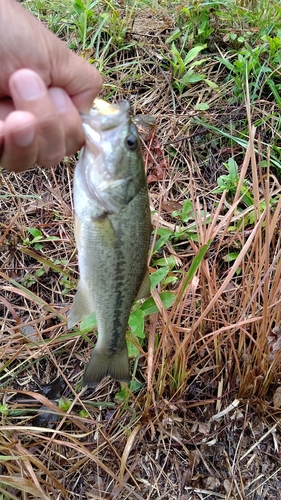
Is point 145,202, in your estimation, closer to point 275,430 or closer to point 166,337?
point 166,337

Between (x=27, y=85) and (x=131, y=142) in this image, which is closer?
(x=27, y=85)

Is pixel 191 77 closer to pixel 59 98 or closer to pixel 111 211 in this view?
pixel 59 98

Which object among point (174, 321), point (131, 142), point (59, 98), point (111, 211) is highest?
point (59, 98)

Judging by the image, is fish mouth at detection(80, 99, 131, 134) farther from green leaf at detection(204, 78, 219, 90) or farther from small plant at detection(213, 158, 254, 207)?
green leaf at detection(204, 78, 219, 90)

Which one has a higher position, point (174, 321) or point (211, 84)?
point (211, 84)

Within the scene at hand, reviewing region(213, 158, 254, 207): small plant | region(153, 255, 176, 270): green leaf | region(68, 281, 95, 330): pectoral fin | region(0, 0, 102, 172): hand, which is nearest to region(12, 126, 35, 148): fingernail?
region(0, 0, 102, 172): hand

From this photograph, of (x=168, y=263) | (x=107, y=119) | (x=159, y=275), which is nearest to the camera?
(x=107, y=119)

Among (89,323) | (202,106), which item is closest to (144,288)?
(89,323)

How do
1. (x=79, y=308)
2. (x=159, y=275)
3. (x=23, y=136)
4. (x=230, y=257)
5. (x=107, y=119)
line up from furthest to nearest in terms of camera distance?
1. (x=230, y=257)
2. (x=159, y=275)
3. (x=79, y=308)
4. (x=107, y=119)
5. (x=23, y=136)
